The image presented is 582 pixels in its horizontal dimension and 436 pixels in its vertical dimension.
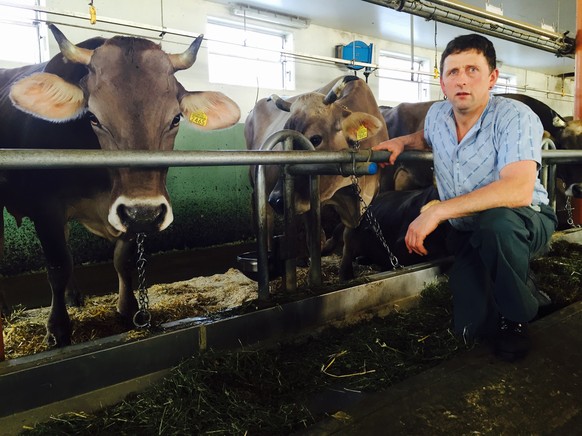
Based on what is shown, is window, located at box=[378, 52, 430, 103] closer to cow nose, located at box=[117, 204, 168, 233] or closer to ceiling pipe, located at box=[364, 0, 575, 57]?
ceiling pipe, located at box=[364, 0, 575, 57]

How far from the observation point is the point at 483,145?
215 cm

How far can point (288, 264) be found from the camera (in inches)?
98.5

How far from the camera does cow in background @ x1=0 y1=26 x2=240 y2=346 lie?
2367 mm

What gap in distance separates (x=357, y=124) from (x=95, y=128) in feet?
6.24

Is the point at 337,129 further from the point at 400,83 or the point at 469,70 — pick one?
→ the point at 400,83

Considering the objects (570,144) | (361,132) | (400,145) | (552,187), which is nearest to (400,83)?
(570,144)

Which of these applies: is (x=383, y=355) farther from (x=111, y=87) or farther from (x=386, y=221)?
(x=386, y=221)

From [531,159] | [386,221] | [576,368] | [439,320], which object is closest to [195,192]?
[386,221]

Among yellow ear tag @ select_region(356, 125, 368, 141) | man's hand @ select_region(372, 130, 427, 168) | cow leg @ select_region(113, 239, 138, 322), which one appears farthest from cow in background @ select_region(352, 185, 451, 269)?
cow leg @ select_region(113, 239, 138, 322)

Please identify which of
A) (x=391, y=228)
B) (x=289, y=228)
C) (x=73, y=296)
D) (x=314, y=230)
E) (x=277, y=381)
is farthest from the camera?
(x=391, y=228)

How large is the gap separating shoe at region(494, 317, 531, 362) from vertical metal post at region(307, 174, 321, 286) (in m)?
0.93

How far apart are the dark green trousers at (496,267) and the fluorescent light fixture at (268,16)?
5162 millimetres

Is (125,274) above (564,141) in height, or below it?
A: below

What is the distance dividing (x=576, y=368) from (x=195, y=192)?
4.18 m
